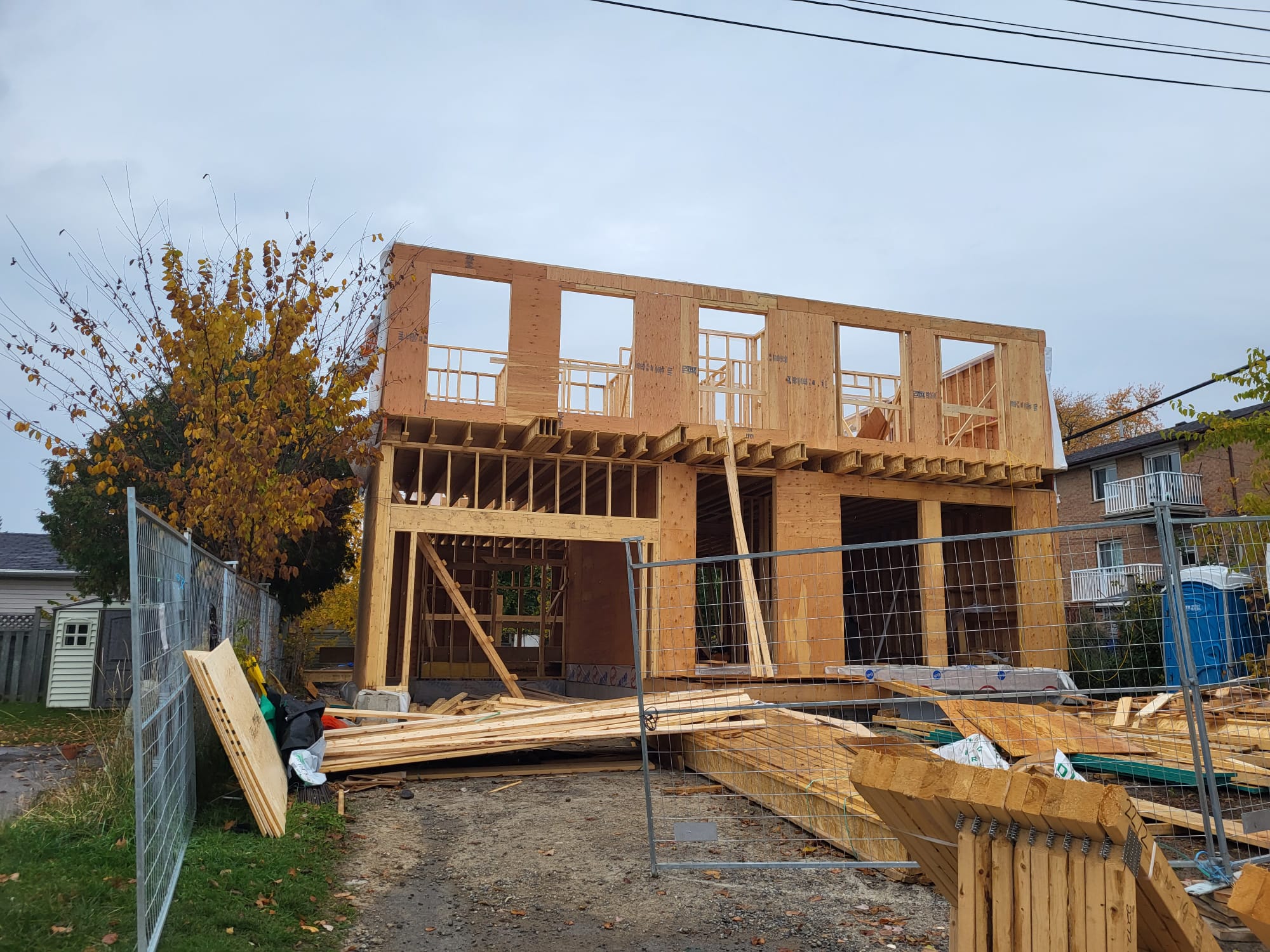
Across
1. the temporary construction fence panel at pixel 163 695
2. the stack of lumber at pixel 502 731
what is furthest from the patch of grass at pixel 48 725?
the stack of lumber at pixel 502 731

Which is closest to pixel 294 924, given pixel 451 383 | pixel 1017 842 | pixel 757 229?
pixel 1017 842

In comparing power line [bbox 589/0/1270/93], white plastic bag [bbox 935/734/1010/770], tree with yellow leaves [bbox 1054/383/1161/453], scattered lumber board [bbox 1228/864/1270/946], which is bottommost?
white plastic bag [bbox 935/734/1010/770]

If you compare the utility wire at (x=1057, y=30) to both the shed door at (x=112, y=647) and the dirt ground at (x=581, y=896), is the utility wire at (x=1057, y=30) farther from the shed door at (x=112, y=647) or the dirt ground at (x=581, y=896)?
the shed door at (x=112, y=647)

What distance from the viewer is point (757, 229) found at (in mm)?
28594

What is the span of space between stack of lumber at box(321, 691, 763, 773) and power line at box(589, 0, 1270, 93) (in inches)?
292

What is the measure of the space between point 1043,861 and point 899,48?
985cm

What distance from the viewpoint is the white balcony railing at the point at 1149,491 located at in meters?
32.9

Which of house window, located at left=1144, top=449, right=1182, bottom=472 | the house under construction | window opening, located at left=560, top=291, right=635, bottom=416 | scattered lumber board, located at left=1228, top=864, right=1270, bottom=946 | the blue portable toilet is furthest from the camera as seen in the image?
house window, located at left=1144, top=449, right=1182, bottom=472

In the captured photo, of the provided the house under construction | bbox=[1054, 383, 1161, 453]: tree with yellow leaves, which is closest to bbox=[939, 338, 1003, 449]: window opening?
the house under construction

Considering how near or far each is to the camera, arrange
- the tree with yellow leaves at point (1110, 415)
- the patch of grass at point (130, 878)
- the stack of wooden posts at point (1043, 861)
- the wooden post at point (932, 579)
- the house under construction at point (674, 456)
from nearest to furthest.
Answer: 1. the stack of wooden posts at point (1043, 861)
2. the patch of grass at point (130, 878)
3. the house under construction at point (674, 456)
4. the wooden post at point (932, 579)
5. the tree with yellow leaves at point (1110, 415)

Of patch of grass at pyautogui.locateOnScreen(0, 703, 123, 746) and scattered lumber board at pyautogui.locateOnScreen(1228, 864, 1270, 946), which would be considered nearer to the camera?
scattered lumber board at pyautogui.locateOnScreen(1228, 864, 1270, 946)

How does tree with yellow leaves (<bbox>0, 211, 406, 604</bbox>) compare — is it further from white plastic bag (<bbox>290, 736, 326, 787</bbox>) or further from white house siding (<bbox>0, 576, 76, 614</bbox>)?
white house siding (<bbox>0, 576, 76, 614</bbox>)

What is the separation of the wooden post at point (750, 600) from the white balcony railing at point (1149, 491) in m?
23.1

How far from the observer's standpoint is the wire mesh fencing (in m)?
6.21
